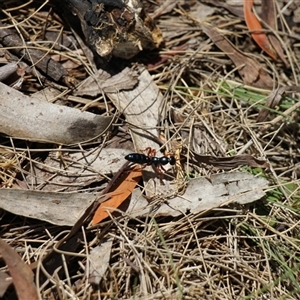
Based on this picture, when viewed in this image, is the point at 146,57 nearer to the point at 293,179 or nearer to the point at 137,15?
the point at 137,15

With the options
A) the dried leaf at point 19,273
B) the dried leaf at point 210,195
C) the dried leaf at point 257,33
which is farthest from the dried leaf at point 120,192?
the dried leaf at point 257,33

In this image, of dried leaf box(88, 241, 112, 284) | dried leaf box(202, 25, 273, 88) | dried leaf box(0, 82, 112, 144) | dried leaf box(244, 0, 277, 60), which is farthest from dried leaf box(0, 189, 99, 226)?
dried leaf box(244, 0, 277, 60)

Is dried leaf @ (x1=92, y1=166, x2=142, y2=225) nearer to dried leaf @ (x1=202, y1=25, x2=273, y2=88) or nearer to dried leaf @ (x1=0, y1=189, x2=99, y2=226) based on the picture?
dried leaf @ (x1=0, y1=189, x2=99, y2=226)

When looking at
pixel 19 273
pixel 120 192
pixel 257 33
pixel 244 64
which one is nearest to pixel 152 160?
pixel 120 192

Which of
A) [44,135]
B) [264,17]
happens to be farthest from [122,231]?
[264,17]

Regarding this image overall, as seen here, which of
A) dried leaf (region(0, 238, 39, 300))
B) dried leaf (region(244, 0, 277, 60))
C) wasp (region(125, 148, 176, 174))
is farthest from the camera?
dried leaf (region(244, 0, 277, 60))

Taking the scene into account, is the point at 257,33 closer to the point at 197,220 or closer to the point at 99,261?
the point at 197,220
